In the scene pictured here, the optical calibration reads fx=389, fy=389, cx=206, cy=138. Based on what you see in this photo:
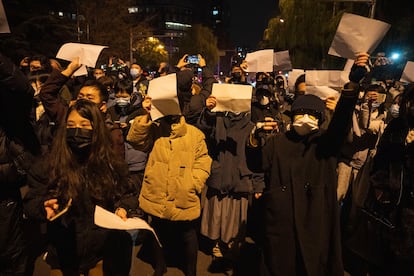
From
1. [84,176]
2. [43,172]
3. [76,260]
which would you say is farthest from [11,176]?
[76,260]

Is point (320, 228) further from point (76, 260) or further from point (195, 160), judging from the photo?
point (76, 260)

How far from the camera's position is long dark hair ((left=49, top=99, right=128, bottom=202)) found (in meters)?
2.84

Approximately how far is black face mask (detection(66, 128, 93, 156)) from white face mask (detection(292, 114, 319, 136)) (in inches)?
64.8

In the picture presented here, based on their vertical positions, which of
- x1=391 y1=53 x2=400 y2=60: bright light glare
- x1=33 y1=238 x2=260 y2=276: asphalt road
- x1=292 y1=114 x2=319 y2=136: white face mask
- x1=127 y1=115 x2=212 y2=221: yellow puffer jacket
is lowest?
x1=33 y1=238 x2=260 y2=276: asphalt road

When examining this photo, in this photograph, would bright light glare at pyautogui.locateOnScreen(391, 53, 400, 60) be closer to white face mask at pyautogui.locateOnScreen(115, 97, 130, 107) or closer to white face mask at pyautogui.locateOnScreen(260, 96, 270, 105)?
white face mask at pyautogui.locateOnScreen(260, 96, 270, 105)

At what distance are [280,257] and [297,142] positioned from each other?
955mm

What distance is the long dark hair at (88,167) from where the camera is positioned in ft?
9.32

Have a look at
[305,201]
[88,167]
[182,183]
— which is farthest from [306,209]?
[88,167]

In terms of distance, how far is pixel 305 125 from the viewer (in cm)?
318

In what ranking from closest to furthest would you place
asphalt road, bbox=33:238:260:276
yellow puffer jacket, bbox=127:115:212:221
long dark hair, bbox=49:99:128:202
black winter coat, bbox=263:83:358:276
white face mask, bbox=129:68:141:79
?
long dark hair, bbox=49:99:128:202
black winter coat, bbox=263:83:358:276
yellow puffer jacket, bbox=127:115:212:221
asphalt road, bbox=33:238:260:276
white face mask, bbox=129:68:141:79

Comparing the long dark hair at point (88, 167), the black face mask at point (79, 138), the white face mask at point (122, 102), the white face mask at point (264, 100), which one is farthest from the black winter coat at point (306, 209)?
the white face mask at point (122, 102)

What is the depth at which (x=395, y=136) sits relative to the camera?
2.99 metres

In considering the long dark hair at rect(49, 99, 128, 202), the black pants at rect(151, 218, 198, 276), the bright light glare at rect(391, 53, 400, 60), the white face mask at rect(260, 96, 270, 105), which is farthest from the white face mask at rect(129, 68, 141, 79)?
the bright light glare at rect(391, 53, 400, 60)

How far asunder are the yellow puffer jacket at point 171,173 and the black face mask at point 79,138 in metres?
0.88
